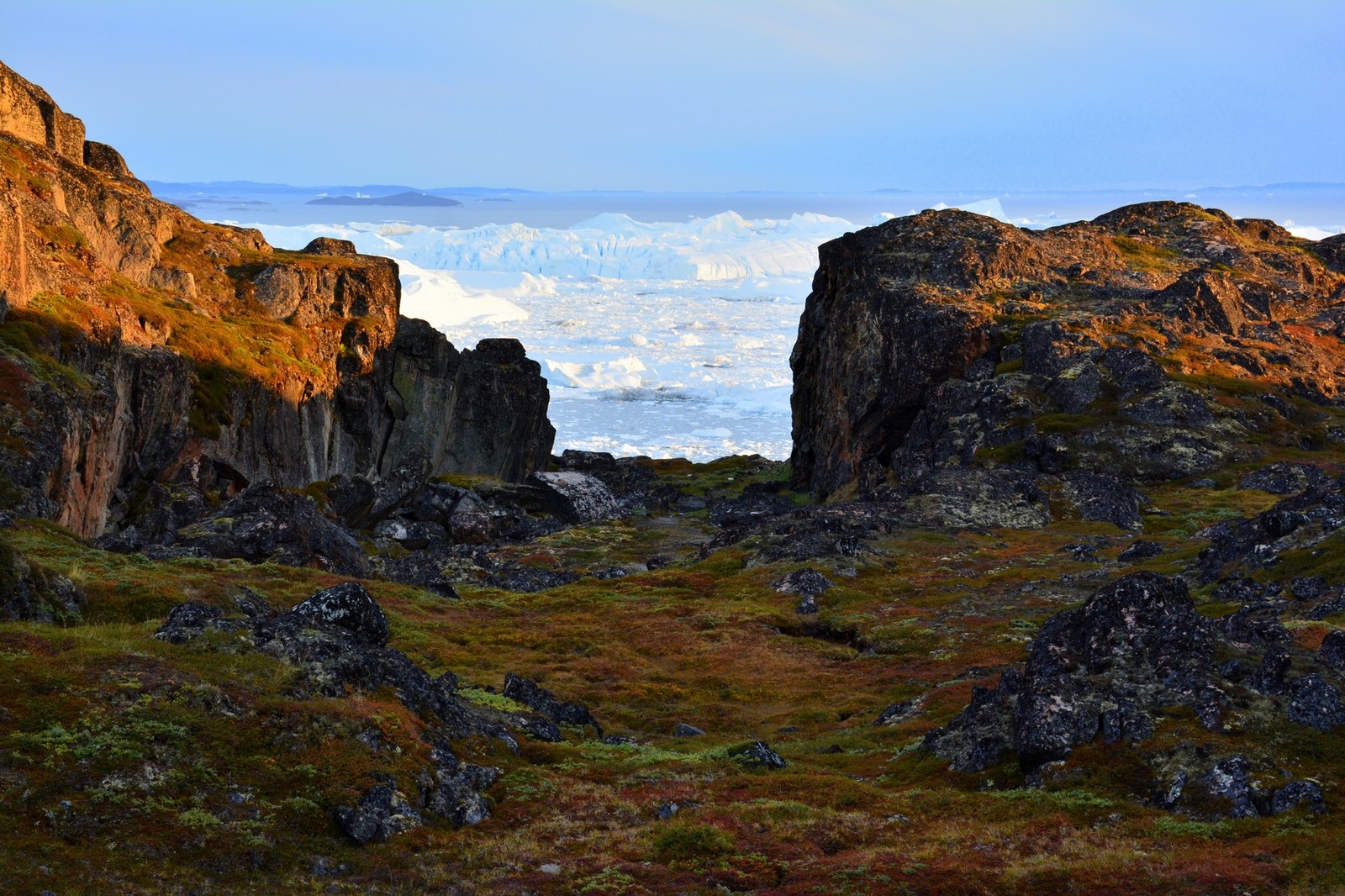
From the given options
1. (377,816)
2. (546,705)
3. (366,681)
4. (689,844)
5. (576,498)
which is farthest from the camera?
(576,498)

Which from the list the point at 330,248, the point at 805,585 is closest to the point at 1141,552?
the point at 805,585

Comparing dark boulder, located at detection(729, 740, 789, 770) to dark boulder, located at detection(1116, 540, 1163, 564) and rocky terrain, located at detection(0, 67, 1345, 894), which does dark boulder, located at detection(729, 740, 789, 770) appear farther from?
dark boulder, located at detection(1116, 540, 1163, 564)

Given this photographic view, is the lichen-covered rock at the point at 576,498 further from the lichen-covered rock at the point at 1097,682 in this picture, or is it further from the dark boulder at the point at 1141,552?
the lichen-covered rock at the point at 1097,682

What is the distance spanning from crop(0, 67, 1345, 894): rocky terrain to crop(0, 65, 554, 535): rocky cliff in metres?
0.54

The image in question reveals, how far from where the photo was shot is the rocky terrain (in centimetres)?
2209

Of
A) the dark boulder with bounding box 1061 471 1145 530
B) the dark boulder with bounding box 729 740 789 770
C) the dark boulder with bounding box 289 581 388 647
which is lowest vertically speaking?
the dark boulder with bounding box 729 740 789 770

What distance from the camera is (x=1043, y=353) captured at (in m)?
121

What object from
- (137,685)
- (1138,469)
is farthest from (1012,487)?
(137,685)

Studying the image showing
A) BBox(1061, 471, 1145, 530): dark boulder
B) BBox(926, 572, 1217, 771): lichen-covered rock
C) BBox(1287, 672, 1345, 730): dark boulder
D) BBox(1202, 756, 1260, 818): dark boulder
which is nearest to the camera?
BBox(1202, 756, 1260, 818): dark boulder

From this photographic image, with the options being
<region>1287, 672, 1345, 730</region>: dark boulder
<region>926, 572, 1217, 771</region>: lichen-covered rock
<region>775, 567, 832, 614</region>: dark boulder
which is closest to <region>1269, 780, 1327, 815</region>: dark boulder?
<region>1287, 672, 1345, 730</region>: dark boulder

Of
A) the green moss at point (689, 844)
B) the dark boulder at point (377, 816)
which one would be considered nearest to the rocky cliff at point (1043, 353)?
the green moss at point (689, 844)

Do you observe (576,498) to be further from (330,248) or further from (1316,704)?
(1316,704)

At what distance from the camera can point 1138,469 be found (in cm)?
10419

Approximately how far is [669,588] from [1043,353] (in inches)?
2486
